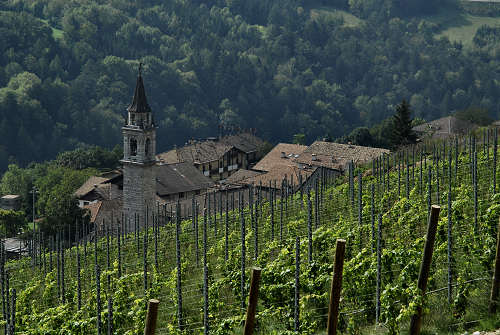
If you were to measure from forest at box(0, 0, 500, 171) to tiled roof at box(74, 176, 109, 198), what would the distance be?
37.2 m

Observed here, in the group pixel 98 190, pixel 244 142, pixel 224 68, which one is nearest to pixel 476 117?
pixel 244 142

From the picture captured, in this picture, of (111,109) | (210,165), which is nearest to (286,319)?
(210,165)

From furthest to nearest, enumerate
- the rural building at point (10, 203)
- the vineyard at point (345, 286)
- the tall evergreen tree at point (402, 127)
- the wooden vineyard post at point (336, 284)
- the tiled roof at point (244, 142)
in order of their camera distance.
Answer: the tiled roof at point (244, 142) → the rural building at point (10, 203) → the tall evergreen tree at point (402, 127) → the vineyard at point (345, 286) → the wooden vineyard post at point (336, 284)

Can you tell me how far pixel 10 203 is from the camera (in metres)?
66.9

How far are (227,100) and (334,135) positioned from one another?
19.5 metres

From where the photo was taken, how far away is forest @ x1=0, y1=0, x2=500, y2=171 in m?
116

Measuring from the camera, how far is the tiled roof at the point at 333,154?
195 ft

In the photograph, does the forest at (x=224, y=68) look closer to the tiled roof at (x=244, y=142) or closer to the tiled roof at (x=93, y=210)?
the tiled roof at (x=244, y=142)

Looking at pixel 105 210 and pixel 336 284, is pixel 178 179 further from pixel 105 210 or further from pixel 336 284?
pixel 336 284

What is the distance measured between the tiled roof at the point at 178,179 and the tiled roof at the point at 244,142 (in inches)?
722

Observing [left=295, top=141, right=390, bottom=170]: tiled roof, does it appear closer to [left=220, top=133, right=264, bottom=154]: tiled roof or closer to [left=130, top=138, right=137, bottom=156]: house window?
[left=130, top=138, right=137, bottom=156]: house window

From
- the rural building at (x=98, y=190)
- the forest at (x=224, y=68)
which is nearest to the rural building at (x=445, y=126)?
the rural building at (x=98, y=190)

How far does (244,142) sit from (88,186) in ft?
82.9

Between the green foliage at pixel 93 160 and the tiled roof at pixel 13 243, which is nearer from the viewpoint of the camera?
the tiled roof at pixel 13 243
